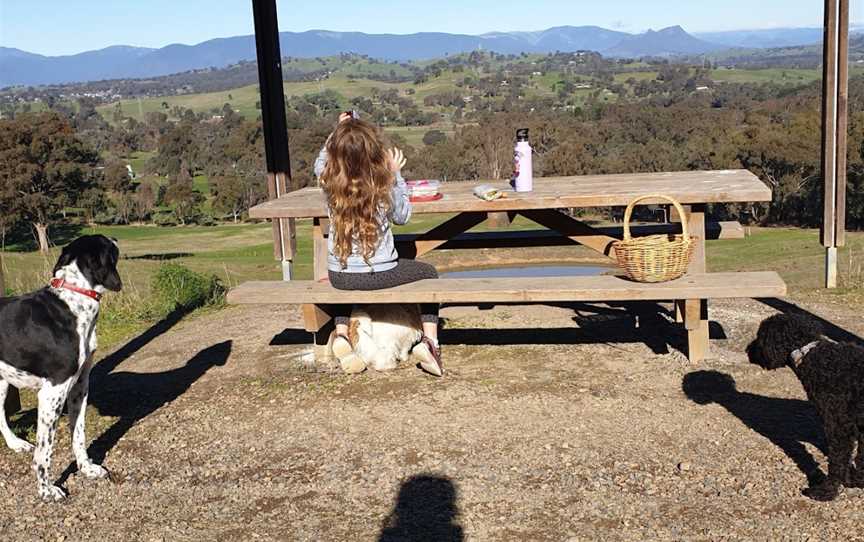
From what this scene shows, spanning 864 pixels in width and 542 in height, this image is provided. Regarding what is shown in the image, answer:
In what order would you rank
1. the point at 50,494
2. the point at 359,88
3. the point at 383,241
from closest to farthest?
the point at 50,494 < the point at 383,241 < the point at 359,88

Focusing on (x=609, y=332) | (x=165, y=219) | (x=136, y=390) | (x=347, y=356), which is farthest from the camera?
(x=165, y=219)

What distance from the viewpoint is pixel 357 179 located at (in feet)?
15.4

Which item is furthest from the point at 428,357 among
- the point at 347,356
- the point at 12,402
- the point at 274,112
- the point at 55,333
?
the point at 274,112

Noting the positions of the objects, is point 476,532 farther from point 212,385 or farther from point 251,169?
point 251,169

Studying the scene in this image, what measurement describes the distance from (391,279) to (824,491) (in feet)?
8.46

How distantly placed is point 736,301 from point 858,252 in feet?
41.2

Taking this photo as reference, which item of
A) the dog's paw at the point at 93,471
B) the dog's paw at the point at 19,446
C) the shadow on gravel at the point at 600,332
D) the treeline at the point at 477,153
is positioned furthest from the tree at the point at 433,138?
the dog's paw at the point at 93,471

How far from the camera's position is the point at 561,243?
21.5ft

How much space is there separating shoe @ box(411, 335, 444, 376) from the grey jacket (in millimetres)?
539

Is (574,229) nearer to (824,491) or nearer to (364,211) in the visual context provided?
(364,211)

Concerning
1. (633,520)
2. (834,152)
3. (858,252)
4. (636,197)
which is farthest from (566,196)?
(858,252)

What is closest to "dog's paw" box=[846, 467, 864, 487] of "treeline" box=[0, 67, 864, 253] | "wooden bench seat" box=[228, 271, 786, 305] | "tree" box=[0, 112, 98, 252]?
"wooden bench seat" box=[228, 271, 786, 305]

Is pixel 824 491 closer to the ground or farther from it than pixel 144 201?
farther from it

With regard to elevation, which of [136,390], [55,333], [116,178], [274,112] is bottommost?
[116,178]
